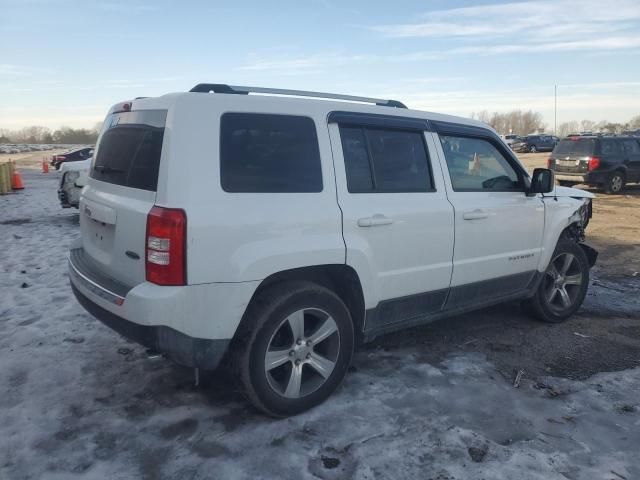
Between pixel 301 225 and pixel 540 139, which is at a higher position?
pixel 540 139

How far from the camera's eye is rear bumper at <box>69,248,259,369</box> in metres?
2.92

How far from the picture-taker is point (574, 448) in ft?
10.1

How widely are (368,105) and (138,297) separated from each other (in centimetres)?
209

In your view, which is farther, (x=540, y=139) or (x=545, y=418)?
(x=540, y=139)

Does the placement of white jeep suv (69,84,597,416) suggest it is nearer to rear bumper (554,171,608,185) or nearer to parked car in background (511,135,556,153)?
rear bumper (554,171,608,185)

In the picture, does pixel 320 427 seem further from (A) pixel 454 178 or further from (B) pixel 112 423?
(A) pixel 454 178

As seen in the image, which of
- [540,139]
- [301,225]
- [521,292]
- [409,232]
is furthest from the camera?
[540,139]

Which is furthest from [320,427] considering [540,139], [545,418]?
[540,139]

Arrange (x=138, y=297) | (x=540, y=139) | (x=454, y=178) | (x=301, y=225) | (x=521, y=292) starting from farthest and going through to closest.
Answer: (x=540, y=139) < (x=521, y=292) < (x=454, y=178) < (x=301, y=225) < (x=138, y=297)

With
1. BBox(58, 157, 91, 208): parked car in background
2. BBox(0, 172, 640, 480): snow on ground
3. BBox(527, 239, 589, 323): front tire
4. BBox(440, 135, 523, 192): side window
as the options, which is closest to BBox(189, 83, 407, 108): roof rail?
BBox(440, 135, 523, 192): side window

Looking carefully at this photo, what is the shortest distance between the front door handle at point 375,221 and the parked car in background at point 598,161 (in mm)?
14684

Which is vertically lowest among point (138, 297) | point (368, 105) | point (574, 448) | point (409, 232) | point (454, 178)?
point (574, 448)

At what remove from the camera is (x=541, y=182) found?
15.3 feet

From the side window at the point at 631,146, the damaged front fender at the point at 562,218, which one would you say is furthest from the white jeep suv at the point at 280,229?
the side window at the point at 631,146
